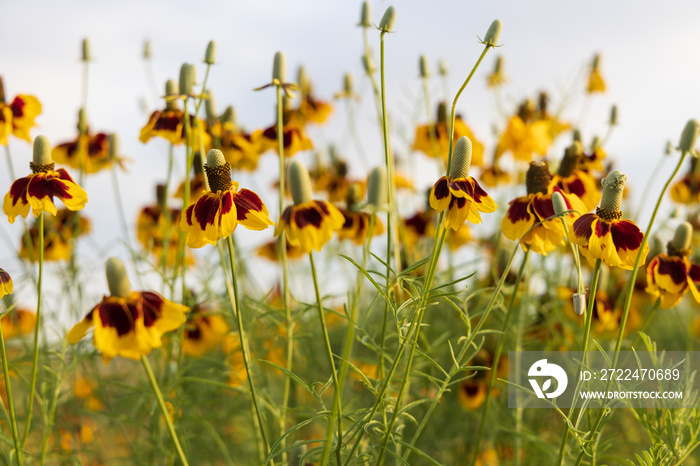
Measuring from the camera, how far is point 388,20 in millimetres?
973

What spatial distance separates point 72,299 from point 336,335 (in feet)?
3.59

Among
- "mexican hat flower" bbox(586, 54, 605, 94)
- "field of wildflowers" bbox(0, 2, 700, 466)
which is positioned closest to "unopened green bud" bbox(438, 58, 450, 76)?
"field of wildflowers" bbox(0, 2, 700, 466)

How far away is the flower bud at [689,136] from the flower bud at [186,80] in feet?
2.95

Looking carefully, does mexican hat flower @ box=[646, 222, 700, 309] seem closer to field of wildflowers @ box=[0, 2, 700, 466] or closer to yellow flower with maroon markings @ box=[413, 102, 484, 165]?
field of wildflowers @ box=[0, 2, 700, 466]

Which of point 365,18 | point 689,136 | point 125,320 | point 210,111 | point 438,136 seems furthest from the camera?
point 438,136

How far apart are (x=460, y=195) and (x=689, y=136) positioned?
1.53ft

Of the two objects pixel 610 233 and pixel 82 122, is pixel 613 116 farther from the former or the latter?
pixel 82 122

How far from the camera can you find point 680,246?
3.93ft

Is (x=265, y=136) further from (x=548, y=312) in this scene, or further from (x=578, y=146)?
(x=548, y=312)

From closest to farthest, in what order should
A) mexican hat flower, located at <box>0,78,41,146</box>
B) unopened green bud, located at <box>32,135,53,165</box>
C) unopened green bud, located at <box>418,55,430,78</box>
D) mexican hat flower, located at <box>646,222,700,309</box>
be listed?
unopened green bud, located at <box>32,135,53,165</box>, mexican hat flower, located at <box>646,222,700,309</box>, mexican hat flower, located at <box>0,78,41,146</box>, unopened green bud, located at <box>418,55,430,78</box>

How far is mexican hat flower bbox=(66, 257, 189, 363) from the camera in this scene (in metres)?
0.80

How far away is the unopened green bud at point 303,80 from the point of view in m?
1.95

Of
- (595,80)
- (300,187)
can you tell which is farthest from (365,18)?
(595,80)

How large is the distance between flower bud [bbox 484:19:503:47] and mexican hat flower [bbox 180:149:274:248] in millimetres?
423
